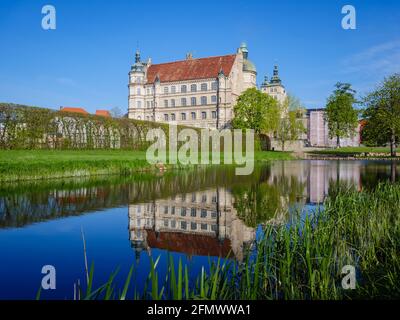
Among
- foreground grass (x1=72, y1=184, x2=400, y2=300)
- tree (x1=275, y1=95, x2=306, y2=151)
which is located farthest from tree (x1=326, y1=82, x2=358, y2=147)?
foreground grass (x1=72, y1=184, x2=400, y2=300)

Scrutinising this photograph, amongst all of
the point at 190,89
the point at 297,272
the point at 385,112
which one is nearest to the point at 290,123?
the point at 385,112

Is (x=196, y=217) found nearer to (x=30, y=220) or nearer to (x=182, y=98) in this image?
(x=30, y=220)

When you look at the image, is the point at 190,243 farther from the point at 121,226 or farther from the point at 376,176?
the point at 376,176

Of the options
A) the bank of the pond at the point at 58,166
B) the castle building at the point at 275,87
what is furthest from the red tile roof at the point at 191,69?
the bank of the pond at the point at 58,166

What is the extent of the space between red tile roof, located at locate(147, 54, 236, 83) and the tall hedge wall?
40510 millimetres

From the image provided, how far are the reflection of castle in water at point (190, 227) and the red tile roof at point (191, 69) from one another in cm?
6074

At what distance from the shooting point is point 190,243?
6441mm

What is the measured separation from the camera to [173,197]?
12.2 m

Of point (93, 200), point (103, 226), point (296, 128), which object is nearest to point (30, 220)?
point (103, 226)

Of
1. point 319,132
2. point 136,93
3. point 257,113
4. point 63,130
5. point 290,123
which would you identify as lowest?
point 63,130

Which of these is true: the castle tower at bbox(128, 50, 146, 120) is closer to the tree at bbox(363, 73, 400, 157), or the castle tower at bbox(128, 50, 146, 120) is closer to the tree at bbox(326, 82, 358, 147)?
the tree at bbox(326, 82, 358, 147)

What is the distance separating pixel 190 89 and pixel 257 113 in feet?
77.6

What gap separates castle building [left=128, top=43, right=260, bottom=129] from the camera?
68.8 metres
